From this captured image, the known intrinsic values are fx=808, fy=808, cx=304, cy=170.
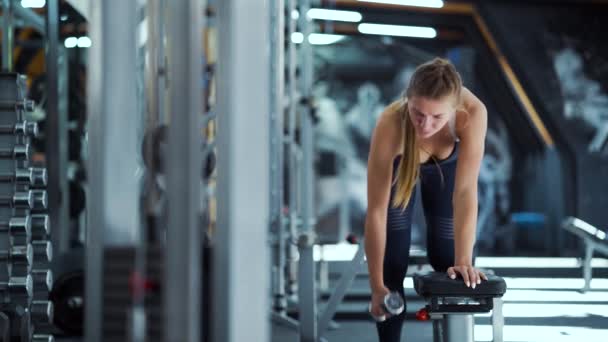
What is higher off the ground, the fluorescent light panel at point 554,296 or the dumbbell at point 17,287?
the dumbbell at point 17,287

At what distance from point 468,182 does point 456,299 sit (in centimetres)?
35

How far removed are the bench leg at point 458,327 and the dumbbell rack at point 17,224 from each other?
59.2 inches

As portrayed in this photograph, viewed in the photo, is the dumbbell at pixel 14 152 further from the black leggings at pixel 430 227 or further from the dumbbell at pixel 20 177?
the black leggings at pixel 430 227

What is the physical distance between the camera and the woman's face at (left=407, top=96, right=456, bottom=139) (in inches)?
67.4

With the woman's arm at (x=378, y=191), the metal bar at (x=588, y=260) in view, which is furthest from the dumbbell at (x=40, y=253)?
the metal bar at (x=588, y=260)

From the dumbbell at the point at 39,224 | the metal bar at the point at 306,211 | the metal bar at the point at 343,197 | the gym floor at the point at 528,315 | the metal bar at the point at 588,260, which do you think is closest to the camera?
the dumbbell at the point at 39,224

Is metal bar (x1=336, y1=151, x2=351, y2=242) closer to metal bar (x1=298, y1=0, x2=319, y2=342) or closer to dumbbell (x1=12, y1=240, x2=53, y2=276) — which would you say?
metal bar (x1=298, y1=0, x2=319, y2=342)

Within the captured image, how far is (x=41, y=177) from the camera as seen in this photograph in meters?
2.77

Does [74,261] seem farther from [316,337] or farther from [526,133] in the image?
[526,133]

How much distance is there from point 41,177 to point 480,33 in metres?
7.16

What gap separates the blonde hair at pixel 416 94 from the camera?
1.72 meters

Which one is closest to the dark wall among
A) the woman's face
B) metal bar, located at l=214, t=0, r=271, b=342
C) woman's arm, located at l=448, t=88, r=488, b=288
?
woman's arm, located at l=448, t=88, r=488, b=288

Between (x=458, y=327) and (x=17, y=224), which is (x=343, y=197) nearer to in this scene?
(x=17, y=224)

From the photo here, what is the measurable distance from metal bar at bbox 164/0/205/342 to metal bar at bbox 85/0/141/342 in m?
0.09
